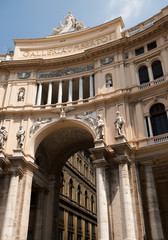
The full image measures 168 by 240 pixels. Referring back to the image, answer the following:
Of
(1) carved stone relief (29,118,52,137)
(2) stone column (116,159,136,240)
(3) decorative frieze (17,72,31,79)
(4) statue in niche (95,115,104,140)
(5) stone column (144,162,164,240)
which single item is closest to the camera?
(2) stone column (116,159,136,240)

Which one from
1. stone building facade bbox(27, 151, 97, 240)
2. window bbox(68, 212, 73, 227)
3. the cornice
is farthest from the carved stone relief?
window bbox(68, 212, 73, 227)

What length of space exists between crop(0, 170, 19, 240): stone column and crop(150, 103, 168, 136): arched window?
12.1 m

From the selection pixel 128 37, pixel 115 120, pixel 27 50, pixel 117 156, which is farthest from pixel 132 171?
pixel 27 50

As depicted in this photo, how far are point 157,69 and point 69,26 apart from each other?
51.1 feet

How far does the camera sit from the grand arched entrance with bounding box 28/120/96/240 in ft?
80.1

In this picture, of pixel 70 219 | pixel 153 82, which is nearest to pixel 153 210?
pixel 153 82

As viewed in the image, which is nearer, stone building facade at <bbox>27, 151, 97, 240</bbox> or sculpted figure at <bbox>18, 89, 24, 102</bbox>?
stone building facade at <bbox>27, 151, 97, 240</bbox>

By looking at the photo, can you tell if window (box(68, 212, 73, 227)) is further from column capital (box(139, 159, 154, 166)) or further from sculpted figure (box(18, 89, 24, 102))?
column capital (box(139, 159, 154, 166))

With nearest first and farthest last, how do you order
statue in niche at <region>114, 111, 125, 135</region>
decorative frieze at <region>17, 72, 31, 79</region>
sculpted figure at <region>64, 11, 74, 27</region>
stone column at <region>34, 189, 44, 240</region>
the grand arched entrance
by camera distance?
statue in niche at <region>114, 111, 125, 135</region>, stone column at <region>34, 189, 44, 240</region>, the grand arched entrance, decorative frieze at <region>17, 72, 31, 79</region>, sculpted figure at <region>64, 11, 74, 27</region>

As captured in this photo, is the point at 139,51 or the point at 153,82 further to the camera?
the point at 139,51

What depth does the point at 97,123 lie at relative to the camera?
2209 centimetres

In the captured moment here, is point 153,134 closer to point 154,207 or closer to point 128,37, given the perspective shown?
point 154,207

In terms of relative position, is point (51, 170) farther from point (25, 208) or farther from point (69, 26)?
point (69, 26)

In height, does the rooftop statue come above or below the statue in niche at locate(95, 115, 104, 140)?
above
